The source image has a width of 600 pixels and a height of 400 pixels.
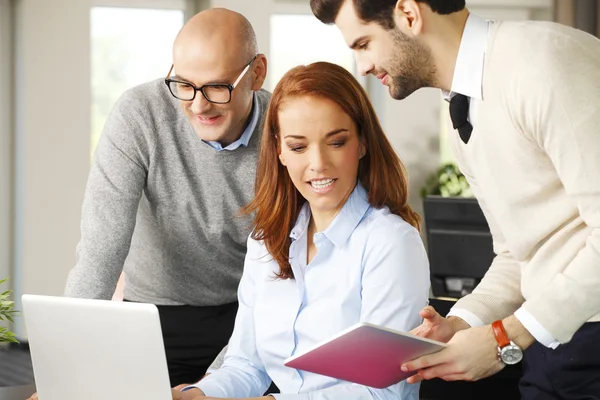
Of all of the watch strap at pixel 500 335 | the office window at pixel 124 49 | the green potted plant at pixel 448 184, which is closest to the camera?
the watch strap at pixel 500 335

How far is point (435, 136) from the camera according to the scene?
7.25 meters

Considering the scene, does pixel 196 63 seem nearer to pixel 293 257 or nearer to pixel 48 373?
pixel 293 257

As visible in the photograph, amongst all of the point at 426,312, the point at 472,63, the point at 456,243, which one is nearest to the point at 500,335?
the point at 426,312

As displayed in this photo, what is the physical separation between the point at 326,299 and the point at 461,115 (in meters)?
0.47

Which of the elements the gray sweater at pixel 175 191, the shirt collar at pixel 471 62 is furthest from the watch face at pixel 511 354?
the gray sweater at pixel 175 191

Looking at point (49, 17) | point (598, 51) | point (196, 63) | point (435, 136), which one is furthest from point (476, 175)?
point (435, 136)

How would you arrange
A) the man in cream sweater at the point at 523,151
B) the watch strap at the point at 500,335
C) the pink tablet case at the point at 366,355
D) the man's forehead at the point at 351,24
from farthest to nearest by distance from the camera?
1. the man's forehead at the point at 351,24
2. the watch strap at the point at 500,335
3. the man in cream sweater at the point at 523,151
4. the pink tablet case at the point at 366,355

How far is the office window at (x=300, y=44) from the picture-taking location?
6.90 metres

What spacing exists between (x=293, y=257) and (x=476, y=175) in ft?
1.49

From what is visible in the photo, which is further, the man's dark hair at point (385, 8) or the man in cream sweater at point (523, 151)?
the man's dark hair at point (385, 8)

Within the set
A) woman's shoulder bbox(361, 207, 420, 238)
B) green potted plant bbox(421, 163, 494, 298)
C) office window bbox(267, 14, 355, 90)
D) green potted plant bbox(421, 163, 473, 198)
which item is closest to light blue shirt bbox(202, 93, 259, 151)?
woman's shoulder bbox(361, 207, 420, 238)

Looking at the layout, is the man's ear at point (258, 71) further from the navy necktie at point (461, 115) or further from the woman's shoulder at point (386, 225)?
the navy necktie at point (461, 115)

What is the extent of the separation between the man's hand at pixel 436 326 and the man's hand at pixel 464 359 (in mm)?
69

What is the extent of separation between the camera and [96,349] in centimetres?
154
